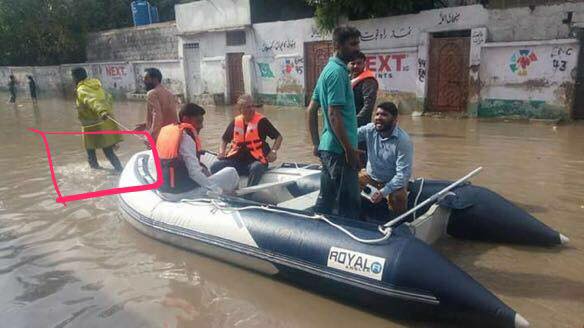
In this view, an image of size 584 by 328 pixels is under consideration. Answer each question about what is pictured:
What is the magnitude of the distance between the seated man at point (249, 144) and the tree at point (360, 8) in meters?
8.08

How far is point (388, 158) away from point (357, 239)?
1.02m

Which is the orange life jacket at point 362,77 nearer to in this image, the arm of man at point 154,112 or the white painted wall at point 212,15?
the arm of man at point 154,112

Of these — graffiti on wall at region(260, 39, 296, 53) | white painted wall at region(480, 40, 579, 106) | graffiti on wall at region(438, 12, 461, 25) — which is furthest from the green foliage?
white painted wall at region(480, 40, 579, 106)

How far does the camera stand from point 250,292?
3.57 metres

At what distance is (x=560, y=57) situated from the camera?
977 cm

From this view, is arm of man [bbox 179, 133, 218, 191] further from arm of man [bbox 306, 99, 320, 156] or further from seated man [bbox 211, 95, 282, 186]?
arm of man [bbox 306, 99, 320, 156]

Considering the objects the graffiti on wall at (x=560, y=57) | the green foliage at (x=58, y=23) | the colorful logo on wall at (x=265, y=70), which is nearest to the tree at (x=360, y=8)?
the colorful logo on wall at (x=265, y=70)

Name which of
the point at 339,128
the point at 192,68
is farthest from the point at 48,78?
the point at 339,128

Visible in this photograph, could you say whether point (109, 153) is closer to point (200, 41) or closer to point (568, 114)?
point (568, 114)

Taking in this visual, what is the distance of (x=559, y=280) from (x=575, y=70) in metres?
7.86

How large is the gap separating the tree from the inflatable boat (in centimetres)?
835

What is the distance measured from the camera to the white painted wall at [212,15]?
1569cm

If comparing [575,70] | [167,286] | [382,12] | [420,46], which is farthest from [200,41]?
[167,286]

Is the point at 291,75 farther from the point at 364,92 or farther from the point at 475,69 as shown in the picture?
the point at 364,92
